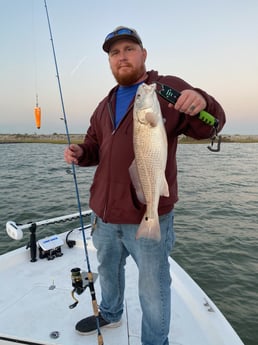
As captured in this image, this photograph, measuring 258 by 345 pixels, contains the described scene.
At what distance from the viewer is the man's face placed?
254 cm

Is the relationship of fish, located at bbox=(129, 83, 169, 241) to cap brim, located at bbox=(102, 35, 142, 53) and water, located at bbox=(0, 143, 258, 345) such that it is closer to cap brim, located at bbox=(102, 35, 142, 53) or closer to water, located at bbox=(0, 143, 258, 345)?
cap brim, located at bbox=(102, 35, 142, 53)

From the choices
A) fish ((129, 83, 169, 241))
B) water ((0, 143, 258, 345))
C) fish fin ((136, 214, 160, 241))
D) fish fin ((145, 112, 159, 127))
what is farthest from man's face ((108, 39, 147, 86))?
water ((0, 143, 258, 345))

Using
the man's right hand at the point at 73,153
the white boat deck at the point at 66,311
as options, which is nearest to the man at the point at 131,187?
the man's right hand at the point at 73,153

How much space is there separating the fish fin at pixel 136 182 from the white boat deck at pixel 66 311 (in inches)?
61.8

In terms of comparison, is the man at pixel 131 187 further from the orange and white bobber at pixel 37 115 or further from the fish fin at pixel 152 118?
the orange and white bobber at pixel 37 115

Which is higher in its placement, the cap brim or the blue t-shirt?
the cap brim

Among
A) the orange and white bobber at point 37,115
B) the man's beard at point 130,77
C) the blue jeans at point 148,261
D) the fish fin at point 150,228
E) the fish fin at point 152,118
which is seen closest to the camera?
the fish fin at point 152,118

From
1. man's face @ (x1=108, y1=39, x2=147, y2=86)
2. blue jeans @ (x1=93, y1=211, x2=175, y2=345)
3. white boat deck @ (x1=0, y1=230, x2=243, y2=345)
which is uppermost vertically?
man's face @ (x1=108, y1=39, x2=147, y2=86)

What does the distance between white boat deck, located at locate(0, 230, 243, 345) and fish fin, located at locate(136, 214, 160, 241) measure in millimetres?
1356

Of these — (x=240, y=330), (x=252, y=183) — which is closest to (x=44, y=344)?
(x=240, y=330)

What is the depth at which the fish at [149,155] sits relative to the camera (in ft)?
6.55

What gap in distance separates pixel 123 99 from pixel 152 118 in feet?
2.59

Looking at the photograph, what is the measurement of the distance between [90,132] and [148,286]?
160 centimetres

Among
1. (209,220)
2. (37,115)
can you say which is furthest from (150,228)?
(209,220)
